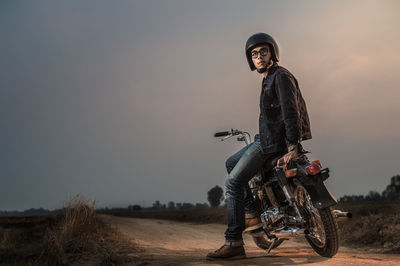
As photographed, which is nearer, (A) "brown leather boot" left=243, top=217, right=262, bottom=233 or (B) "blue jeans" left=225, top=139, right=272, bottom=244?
(B) "blue jeans" left=225, top=139, right=272, bottom=244

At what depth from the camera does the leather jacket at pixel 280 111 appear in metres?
3.91

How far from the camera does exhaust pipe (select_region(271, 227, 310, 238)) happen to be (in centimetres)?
397

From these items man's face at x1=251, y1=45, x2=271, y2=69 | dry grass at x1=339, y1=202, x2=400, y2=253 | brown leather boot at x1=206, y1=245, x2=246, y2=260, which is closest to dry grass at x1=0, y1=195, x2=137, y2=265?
brown leather boot at x1=206, y1=245, x2=246, y2=260

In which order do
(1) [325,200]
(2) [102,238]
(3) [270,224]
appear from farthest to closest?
(2) [102,238], (3) [270,224], (1) [325,200]

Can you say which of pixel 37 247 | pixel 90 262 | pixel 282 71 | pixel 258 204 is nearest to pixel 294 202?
pixel 258 204

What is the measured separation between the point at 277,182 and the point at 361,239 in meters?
3.23

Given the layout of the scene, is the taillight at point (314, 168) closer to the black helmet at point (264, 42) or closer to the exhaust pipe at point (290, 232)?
the exhaust pipe at point (290, 232)

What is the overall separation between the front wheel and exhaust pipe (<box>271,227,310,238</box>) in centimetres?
13

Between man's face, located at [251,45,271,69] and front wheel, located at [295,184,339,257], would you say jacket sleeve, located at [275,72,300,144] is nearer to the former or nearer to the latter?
man's face, located at [251,45,271,69]

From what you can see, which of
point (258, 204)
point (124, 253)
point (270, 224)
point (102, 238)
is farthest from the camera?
point (102, 238)

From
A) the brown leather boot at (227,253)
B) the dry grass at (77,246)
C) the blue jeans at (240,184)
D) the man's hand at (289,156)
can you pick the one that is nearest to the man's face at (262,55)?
the blue jeans at (240,184)

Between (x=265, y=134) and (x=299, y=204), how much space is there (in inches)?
35.7

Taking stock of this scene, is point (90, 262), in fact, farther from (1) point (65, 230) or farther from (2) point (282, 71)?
(2) point (282, 71)

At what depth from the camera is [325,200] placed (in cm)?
365
